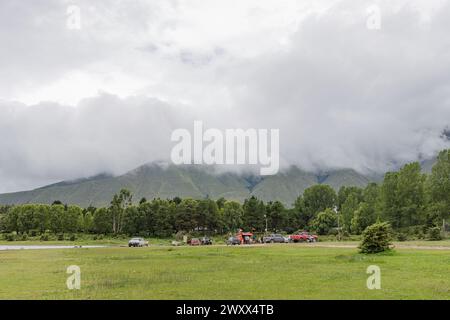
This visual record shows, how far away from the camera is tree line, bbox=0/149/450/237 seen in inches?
4739

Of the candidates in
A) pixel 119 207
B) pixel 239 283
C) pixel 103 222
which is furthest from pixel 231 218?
pixel 239 283

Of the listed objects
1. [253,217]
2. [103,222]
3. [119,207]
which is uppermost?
[119,207]

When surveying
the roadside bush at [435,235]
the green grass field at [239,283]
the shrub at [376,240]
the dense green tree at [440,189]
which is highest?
the dense green tree at [440,189]

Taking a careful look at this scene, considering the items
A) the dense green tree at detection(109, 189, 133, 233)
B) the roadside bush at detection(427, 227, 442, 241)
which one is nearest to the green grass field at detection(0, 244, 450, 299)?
the roadside bush at detection(427, 227, 442, 241)

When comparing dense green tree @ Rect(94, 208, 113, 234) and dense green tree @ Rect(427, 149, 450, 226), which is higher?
dense green tree @ Rect(427, 149, 450, 226)

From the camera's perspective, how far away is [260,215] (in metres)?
167

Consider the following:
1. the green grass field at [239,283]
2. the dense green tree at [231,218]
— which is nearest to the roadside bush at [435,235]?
the green grass field at [239,283]

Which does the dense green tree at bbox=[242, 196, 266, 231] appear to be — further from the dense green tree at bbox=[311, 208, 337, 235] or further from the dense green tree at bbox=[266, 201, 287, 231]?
the dense green tree at bbox=[311, 208, 337, 235]

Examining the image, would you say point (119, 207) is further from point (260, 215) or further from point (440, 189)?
point (440, 189)

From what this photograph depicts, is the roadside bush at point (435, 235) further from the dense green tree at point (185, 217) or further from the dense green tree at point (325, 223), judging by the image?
the dense green tree at point (185, 217)

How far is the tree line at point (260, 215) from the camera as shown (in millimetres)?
120375

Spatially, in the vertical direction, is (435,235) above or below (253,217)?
below
